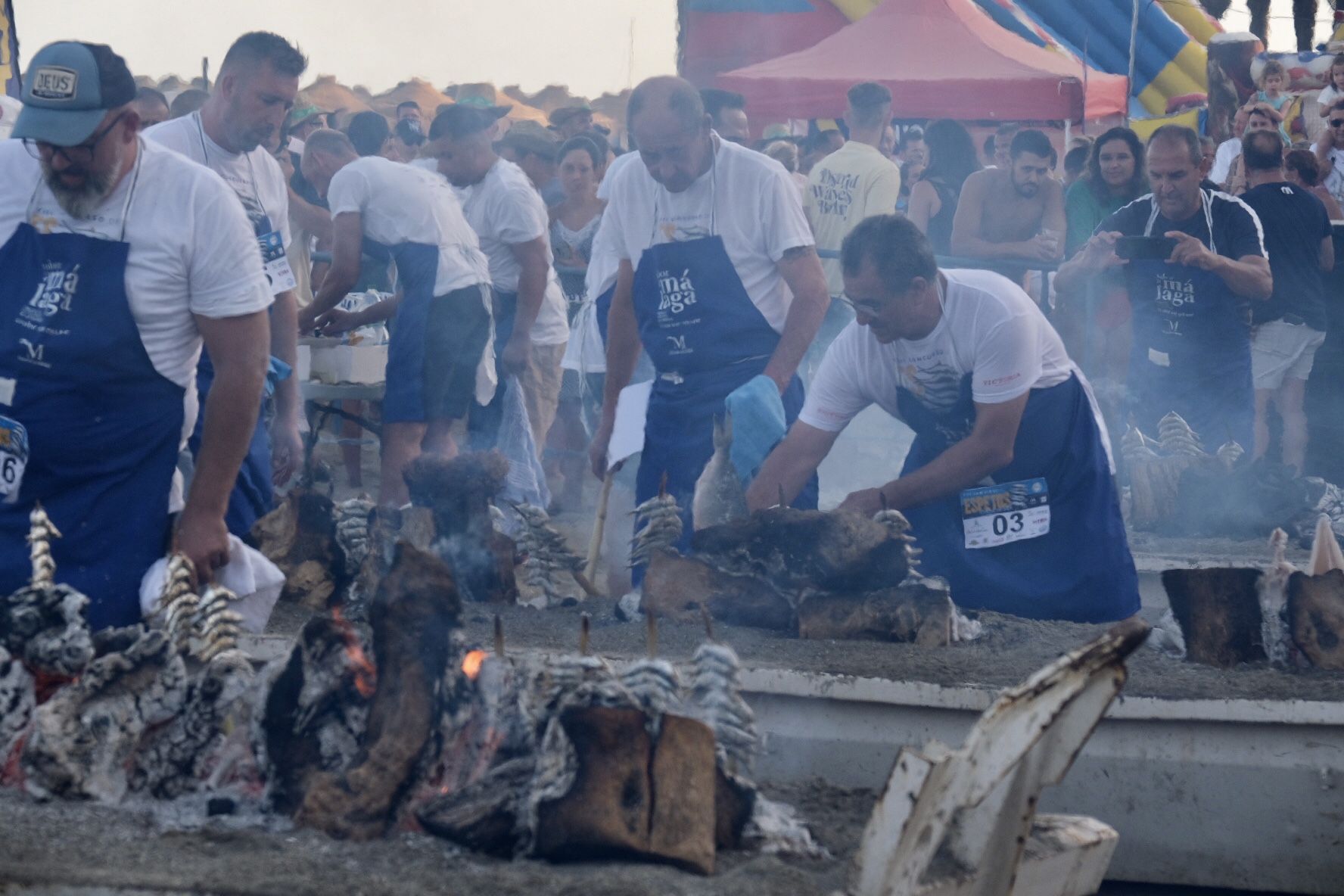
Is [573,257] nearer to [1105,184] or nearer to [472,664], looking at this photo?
[1105,184]

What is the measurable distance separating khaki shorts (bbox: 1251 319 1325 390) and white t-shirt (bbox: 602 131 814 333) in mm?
4210

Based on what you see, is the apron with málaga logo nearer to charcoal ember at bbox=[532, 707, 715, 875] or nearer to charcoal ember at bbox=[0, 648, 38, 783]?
charcoal ember at bbox=[532, 707, 715, 875]

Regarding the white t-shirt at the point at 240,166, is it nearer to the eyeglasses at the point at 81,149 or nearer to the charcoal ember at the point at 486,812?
the eyeglasses at the point at 81,149

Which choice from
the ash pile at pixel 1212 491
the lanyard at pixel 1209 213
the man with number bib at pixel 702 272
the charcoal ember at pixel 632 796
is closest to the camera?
the charcoal ember at pixel 632 796

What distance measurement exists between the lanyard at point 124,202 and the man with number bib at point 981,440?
2124 millimetres

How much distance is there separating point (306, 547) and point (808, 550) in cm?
170

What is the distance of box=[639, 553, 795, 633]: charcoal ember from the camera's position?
15.5 ft

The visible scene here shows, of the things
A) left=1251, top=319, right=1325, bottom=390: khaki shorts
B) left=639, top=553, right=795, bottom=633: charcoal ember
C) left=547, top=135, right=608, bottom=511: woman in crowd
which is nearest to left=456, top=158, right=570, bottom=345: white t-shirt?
left=547, top=135, right=608, bottom=511: woman in crowd

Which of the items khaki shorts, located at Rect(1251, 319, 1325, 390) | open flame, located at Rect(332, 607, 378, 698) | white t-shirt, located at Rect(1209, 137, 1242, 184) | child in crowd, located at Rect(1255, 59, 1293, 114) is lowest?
open flame, located at Rect(332, 607, 378, 698)

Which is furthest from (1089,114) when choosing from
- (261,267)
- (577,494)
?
(261,267)

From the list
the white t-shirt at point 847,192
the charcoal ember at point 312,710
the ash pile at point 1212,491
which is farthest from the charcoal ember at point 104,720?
the white t-shirt at point 847,192

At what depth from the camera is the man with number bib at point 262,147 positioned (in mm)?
5020

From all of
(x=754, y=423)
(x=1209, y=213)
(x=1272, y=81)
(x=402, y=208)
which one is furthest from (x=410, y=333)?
(x=1272, y=81)

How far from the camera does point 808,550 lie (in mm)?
4605
